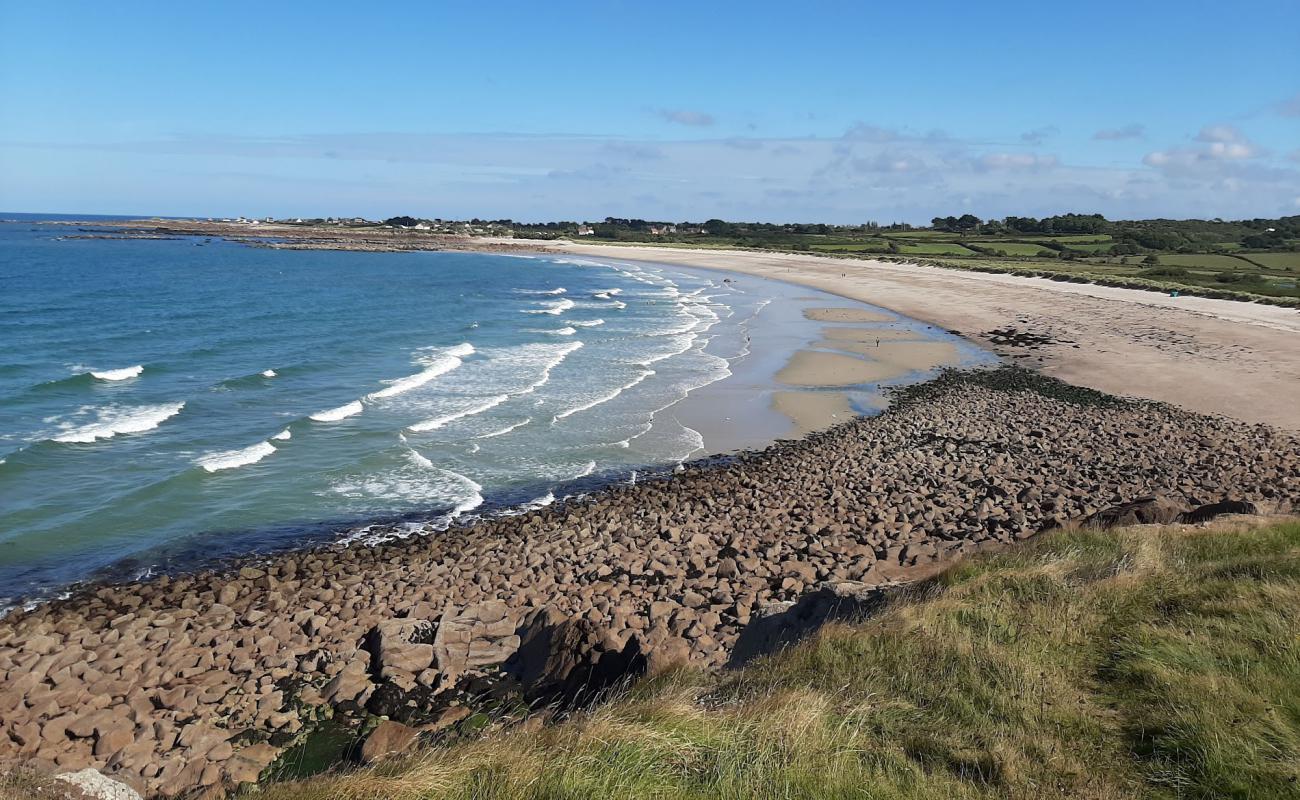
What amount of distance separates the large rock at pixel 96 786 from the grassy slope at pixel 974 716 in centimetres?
257

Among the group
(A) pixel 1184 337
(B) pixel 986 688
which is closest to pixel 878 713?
(B) pixel 986 688

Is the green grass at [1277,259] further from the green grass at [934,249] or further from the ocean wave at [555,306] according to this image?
the ocean wave at [555,306]

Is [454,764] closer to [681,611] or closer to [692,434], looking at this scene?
[681,611]

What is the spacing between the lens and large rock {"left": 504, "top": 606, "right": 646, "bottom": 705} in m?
8.69

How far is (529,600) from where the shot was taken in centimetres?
1133

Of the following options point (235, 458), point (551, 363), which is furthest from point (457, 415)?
point (551, 363)

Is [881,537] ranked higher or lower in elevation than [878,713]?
lower

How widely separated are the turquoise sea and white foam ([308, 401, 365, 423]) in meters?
0.11

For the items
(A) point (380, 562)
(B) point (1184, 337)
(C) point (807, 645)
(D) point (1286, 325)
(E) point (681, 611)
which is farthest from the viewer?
(D) point (1286, 325)

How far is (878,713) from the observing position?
5.45 m

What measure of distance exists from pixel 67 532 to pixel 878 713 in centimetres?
1572

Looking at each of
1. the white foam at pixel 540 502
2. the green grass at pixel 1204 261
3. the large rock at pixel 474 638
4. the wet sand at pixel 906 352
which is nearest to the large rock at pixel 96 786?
the large rock at pixel 474 638

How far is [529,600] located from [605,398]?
49.4 ft

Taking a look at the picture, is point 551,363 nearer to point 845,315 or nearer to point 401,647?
point 401,647
